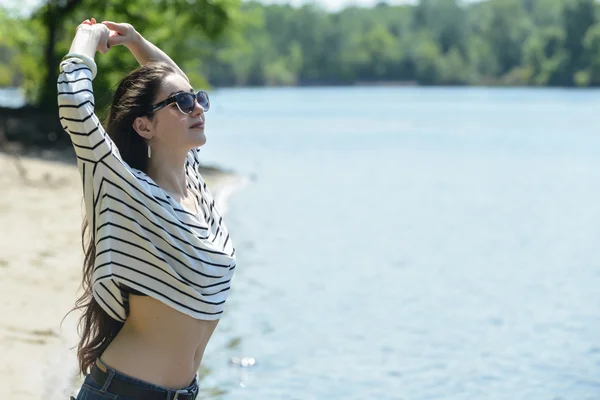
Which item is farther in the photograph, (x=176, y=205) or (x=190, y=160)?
(x=190, y=160)

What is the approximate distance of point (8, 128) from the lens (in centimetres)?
2328

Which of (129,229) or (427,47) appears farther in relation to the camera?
(427,47)

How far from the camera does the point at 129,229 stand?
3.05 meters

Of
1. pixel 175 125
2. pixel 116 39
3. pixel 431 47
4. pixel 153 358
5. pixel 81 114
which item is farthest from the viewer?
pixel 431 47

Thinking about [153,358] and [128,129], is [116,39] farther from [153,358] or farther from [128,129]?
[153,358]

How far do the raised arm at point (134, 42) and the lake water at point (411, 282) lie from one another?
4.57 meters

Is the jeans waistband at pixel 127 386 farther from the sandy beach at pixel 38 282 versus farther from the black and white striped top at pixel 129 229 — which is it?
the sandy beach at pixel 38 282

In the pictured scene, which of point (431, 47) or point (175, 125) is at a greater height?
point (175, 125)

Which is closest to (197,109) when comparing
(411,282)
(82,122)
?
(82,122)

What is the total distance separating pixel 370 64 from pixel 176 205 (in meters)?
158

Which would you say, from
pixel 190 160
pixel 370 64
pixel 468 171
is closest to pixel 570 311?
pixel 190 160

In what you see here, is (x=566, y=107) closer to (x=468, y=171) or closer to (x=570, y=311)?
(x=468, y=171)

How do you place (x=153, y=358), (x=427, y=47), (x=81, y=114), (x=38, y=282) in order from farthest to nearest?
(x=427, y=47) < (x=38, y=282) < (x=153, y=358) < (x=81, y=114)

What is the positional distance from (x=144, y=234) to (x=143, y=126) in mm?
390
